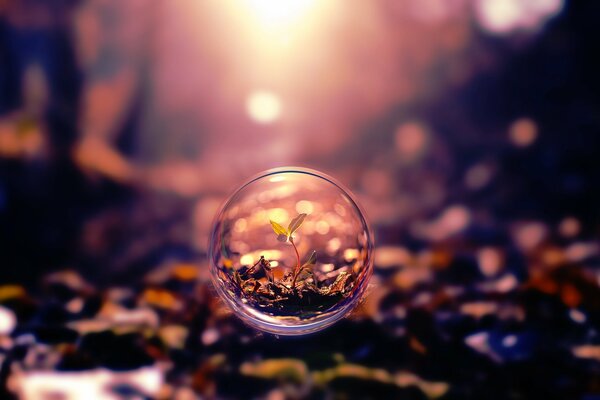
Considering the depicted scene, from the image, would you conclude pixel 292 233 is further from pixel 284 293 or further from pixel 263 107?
pixel 263 107

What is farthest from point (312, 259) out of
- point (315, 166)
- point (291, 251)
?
point (315, 166)

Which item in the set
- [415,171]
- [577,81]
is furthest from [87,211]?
[577,81]

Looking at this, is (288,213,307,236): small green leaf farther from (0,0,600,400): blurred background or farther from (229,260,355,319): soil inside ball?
(0,0,600,400): blurred background

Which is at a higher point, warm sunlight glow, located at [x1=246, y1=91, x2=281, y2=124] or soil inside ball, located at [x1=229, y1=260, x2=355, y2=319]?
warm sunlight glow, located at [x1=246, y1=91, x2=281, y2=124]

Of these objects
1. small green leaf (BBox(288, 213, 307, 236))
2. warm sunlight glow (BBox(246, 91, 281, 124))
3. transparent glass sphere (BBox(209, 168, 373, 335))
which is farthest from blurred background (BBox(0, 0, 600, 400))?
small green leaf (BBox(288, 213, 307, 236))

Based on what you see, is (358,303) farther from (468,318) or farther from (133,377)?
(133,377)

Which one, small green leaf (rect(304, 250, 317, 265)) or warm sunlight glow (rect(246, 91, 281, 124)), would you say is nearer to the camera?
small green leaf (rect(304, 250, 317, 265))
